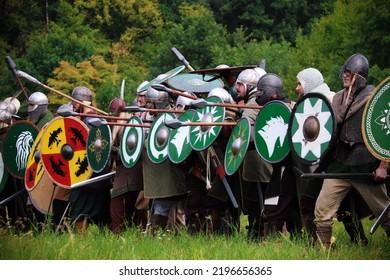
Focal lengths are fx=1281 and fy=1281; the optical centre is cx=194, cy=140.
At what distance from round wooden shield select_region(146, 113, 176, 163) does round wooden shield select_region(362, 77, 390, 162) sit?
91.6 inches

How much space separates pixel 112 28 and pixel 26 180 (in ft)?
6.86

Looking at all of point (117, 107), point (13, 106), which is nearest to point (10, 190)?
point (13, 106)

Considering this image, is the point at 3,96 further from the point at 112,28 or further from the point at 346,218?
the point at 346,218

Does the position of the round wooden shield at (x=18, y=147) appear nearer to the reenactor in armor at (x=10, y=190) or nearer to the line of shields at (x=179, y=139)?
the line of shields at (x=179, y=139)

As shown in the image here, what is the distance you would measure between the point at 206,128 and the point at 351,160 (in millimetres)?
1573

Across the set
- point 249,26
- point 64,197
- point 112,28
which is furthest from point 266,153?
point 249,26

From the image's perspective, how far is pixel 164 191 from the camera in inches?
414

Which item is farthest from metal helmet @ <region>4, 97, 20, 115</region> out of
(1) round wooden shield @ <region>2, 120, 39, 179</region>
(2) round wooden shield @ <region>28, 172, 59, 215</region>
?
(2) round wooden shield @ <region>28, 172, 59, 215</region>

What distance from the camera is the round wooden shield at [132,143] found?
1049 centimetres

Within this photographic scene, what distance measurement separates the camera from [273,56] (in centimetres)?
2220

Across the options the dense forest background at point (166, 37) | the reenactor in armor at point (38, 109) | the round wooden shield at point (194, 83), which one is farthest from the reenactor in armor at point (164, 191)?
the dense forest background at point (166, 37)

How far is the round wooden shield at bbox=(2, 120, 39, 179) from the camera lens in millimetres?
11688

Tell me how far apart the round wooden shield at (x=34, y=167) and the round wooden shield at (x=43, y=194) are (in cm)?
4

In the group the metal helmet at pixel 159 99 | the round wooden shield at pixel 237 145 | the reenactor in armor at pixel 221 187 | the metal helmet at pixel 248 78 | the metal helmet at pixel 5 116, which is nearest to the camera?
the round wooden shield at pixel 237 145
